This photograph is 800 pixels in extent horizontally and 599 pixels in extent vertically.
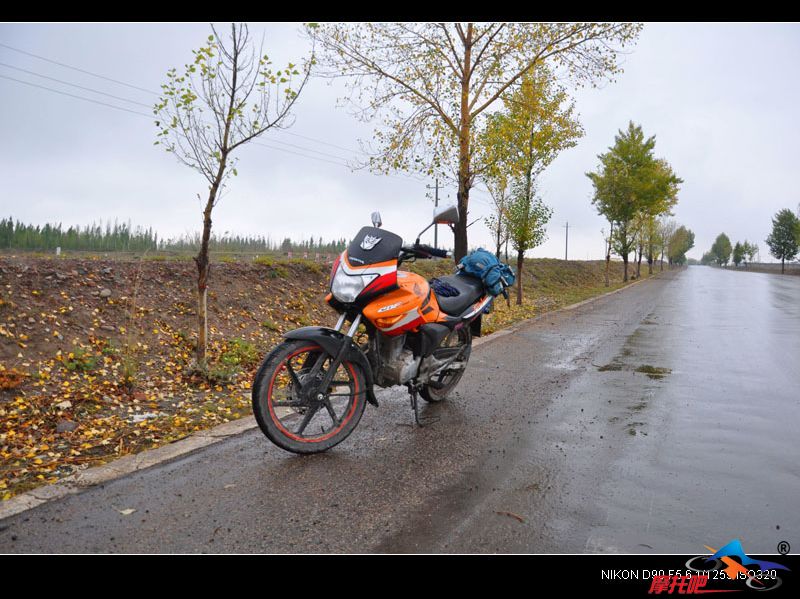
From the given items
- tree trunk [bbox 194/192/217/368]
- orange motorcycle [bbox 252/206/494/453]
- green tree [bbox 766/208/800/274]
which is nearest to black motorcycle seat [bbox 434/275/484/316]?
orange motorcycle [bbox 252/206/494/453]

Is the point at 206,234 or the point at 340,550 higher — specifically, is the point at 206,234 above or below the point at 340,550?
above

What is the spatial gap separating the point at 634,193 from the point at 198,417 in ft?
109

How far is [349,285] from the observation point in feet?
13.0

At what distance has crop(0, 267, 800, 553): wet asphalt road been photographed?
2738 millimetres

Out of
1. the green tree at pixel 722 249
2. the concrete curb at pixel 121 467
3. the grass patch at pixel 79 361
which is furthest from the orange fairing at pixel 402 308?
the green tree at pixel 722 249

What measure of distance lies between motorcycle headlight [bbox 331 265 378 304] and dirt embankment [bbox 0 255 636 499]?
177 centimetres

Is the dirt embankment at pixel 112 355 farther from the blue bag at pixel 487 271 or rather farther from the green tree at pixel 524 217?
the green tree at pixel 524 217

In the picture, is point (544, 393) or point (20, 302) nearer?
point (544, 393)

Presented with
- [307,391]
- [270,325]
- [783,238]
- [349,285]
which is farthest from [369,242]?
[783,238]

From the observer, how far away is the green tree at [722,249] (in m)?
146
